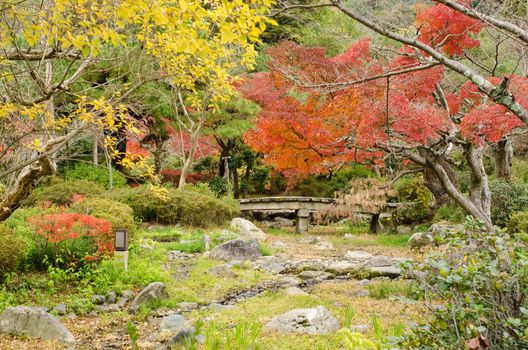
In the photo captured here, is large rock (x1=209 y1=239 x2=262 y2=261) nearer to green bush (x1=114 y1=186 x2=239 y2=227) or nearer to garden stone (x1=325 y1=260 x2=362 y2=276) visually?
garden stone (x1=325 y1=260 x2=362 y2=276)

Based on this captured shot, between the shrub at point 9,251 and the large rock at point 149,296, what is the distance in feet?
5.46

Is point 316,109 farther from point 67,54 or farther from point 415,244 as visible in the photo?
point 67,54

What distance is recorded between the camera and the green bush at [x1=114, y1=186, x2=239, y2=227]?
13.4m

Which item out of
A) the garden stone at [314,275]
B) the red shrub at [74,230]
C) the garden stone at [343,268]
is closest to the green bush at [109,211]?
the red shrub at [74,230]

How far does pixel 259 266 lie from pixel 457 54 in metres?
6.93

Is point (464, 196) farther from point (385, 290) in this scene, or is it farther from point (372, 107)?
point (385, 290)

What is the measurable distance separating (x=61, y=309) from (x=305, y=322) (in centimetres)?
301

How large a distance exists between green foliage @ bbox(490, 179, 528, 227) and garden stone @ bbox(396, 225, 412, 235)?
3.77 metres

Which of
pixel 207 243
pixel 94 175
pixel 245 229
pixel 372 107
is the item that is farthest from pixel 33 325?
pixel 94 175

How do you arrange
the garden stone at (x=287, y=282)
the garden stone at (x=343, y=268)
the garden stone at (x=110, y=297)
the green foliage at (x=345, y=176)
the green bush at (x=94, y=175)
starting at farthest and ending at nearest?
the green foliage at (x=345, y=176) < the green bush at (x=94, y=175) < the garden stone at (x=343, y=268) < the garden stone at (x=287, y=282) < the garden stone at (x=110, y=297)

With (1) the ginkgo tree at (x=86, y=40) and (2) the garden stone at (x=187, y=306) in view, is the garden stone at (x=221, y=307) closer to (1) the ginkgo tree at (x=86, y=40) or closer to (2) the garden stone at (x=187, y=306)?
(2) the garden stone at (x=187, y=306)

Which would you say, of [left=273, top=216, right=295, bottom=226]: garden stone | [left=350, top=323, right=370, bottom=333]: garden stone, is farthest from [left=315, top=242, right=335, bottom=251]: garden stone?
[left=350, top=323, right=370, bottom=333]: garden stone

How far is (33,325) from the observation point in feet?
16.5

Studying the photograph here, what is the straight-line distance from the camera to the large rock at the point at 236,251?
31.5 ft
